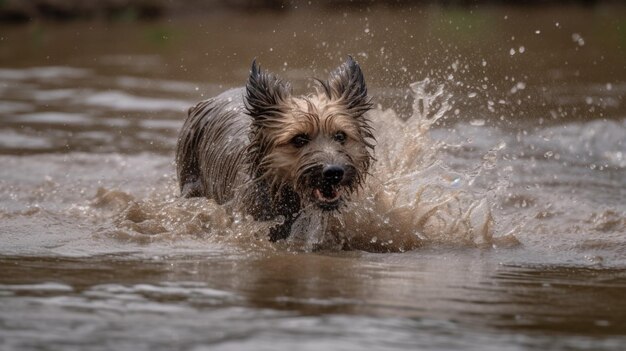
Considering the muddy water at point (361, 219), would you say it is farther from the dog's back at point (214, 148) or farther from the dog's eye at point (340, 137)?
the dog's eye at point (340, 137)

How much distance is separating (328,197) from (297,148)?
1.22ft

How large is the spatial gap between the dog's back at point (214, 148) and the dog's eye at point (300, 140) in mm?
608

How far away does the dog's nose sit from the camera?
287 inches

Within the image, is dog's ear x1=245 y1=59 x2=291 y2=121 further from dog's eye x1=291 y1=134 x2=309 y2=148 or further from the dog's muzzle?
the dog's muzzle

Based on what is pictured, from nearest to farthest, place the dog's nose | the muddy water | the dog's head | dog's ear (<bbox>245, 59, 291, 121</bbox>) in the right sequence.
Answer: the muddy water → the dog's nose → the dog's head → dog's ear (<bbox>245, 59, 291, 121</bbox>)

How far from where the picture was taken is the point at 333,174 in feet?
24.1

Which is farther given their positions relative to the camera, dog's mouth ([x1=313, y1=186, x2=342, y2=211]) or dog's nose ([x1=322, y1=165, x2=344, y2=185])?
dog's mouth ([x1=313, y1=186, x2=342, y2=211])

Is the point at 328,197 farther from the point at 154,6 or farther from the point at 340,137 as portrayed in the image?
the point at 154,6

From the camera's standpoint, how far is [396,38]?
65.9 feet

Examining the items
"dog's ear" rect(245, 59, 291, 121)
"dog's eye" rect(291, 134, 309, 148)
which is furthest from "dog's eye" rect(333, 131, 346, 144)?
"dog's ear" rect(245, 59, 291, 121)

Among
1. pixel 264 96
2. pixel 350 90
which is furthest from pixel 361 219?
pixel 264 96

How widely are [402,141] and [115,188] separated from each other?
8.57 ft

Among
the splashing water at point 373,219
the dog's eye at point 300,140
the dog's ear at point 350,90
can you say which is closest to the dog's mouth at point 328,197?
the splashing water at point 373,219

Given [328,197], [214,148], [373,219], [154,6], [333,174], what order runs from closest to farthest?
1. [333,174]
2. [328,197]
3. [373,219]
4. [214,148]
5. [154,6]
